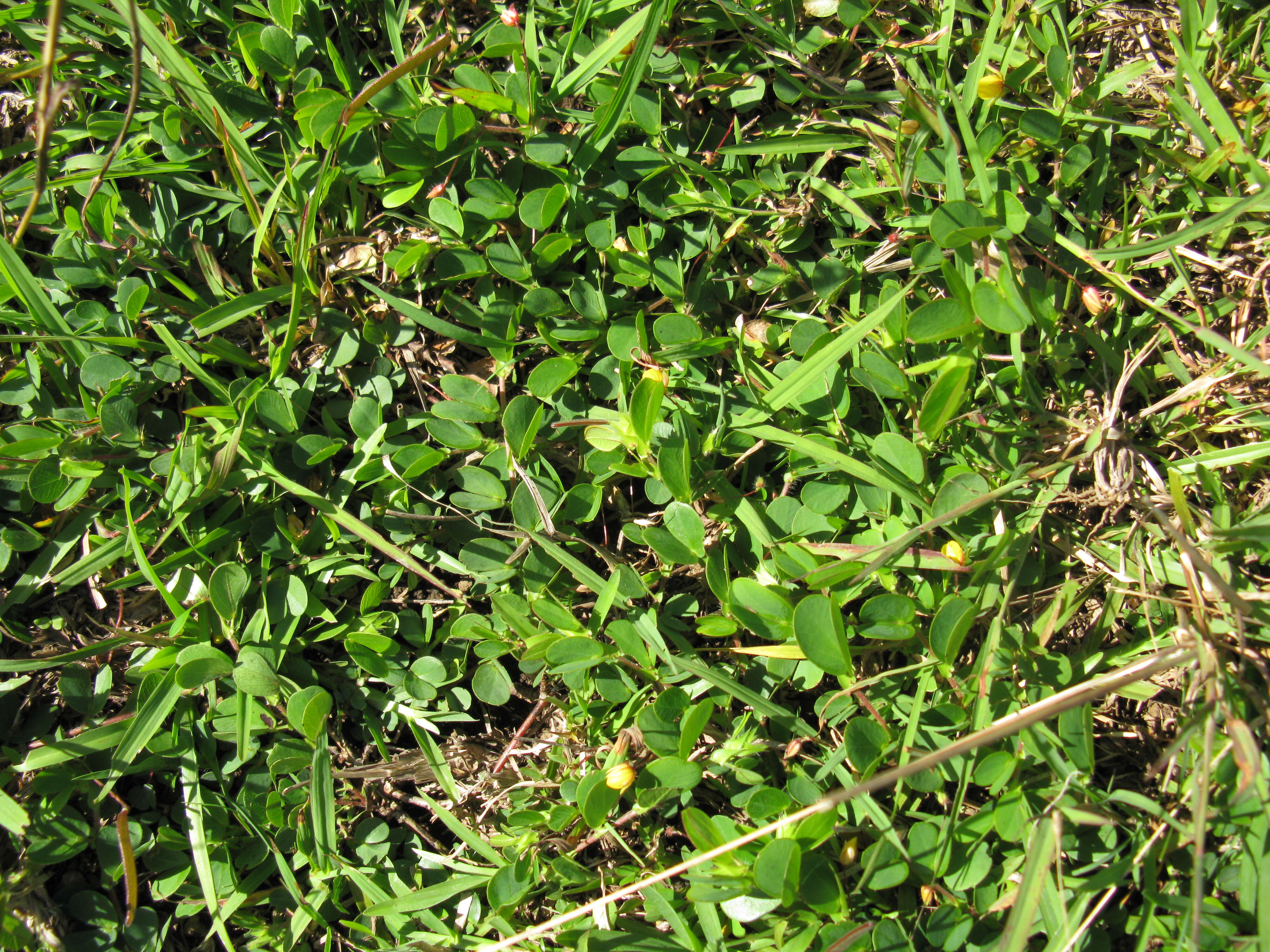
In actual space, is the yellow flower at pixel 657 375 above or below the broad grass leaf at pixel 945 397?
below

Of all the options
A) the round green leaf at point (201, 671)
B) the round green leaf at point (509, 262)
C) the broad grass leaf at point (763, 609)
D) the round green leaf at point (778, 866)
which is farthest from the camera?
the round green leaf at point (509, 262)

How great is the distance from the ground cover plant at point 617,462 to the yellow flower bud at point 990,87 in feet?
0.21

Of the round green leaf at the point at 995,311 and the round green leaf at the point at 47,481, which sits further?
the round green leaf at the point at 47,481

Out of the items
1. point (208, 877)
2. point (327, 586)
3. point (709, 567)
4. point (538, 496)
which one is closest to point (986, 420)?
point (709, 567)

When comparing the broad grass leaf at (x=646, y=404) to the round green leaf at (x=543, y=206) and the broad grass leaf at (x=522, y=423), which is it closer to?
the broad grass leaf at (x=522, y=423)

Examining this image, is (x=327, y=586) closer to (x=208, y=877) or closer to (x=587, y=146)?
(x=208, y=877)

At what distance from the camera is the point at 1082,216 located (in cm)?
202

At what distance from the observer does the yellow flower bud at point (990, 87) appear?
1.92 meters

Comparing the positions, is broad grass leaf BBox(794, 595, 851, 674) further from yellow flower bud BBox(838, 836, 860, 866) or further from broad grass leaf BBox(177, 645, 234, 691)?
broad grass leaf BBox(177, 645, 234, 691)

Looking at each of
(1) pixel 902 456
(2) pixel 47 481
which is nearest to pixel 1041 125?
(1) pixel 902 456

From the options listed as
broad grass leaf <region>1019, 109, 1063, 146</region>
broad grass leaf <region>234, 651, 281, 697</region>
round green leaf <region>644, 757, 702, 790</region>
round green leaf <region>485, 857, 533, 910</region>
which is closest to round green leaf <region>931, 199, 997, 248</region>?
broad grass leaf <region>1019, 109, 1063, 146</region>

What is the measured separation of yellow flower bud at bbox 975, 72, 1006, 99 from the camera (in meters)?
1.92

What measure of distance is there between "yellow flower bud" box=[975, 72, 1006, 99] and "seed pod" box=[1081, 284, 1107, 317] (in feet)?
1.65

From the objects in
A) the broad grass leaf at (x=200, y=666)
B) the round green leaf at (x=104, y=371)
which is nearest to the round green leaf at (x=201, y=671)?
the broad grass leaf at (x=200, y=666)
